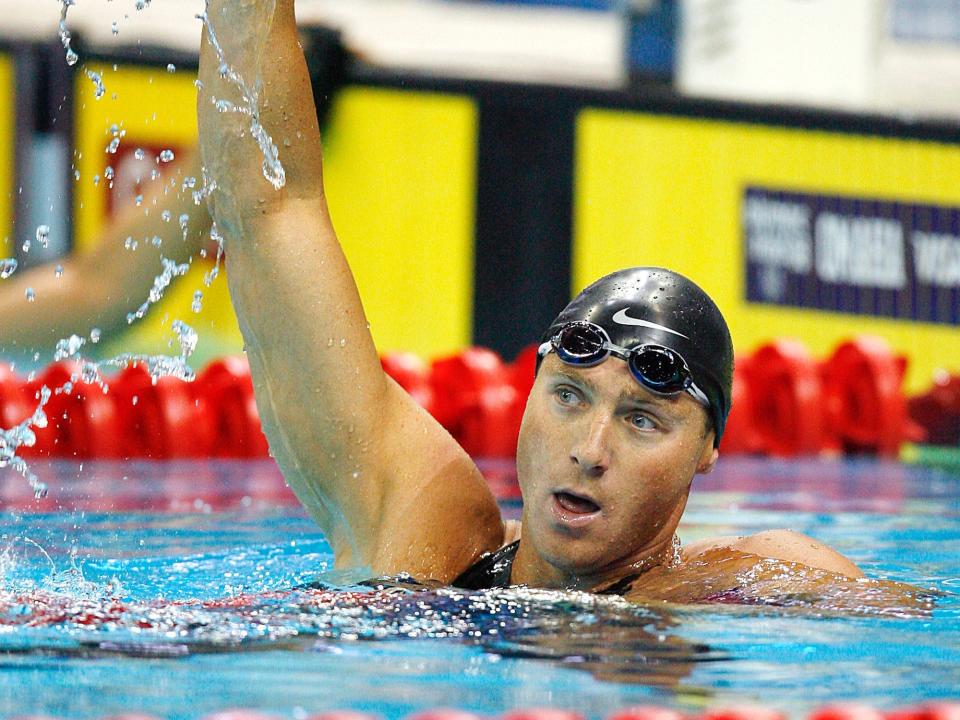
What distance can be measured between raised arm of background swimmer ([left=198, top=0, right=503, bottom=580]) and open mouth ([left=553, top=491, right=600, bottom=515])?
29 centimetres

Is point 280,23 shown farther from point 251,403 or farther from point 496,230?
point 496,230

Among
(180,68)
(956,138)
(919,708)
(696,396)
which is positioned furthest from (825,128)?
(919,708)

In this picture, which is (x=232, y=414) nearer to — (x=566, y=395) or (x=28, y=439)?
(x=28, y=439)

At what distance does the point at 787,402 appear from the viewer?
6.99 meters

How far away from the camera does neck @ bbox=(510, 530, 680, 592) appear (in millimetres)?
2574

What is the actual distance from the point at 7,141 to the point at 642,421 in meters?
4.98

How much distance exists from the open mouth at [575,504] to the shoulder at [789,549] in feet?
1.06

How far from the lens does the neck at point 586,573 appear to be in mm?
2574

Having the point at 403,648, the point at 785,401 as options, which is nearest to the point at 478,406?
the point at 785,401

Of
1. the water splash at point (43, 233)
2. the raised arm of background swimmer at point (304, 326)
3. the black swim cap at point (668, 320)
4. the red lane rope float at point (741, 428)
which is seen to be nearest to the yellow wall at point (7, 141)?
the water splash at point (43, 233)

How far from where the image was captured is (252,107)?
2566mm

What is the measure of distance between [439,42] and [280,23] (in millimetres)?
8749

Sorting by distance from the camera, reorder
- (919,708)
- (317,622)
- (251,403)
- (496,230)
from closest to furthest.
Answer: (919,708) → (317,622) → (251,403) → (496,230)

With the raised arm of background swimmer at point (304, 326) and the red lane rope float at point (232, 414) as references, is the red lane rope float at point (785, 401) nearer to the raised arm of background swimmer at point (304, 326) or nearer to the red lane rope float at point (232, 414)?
the red lane rope float at point (232, 414)
